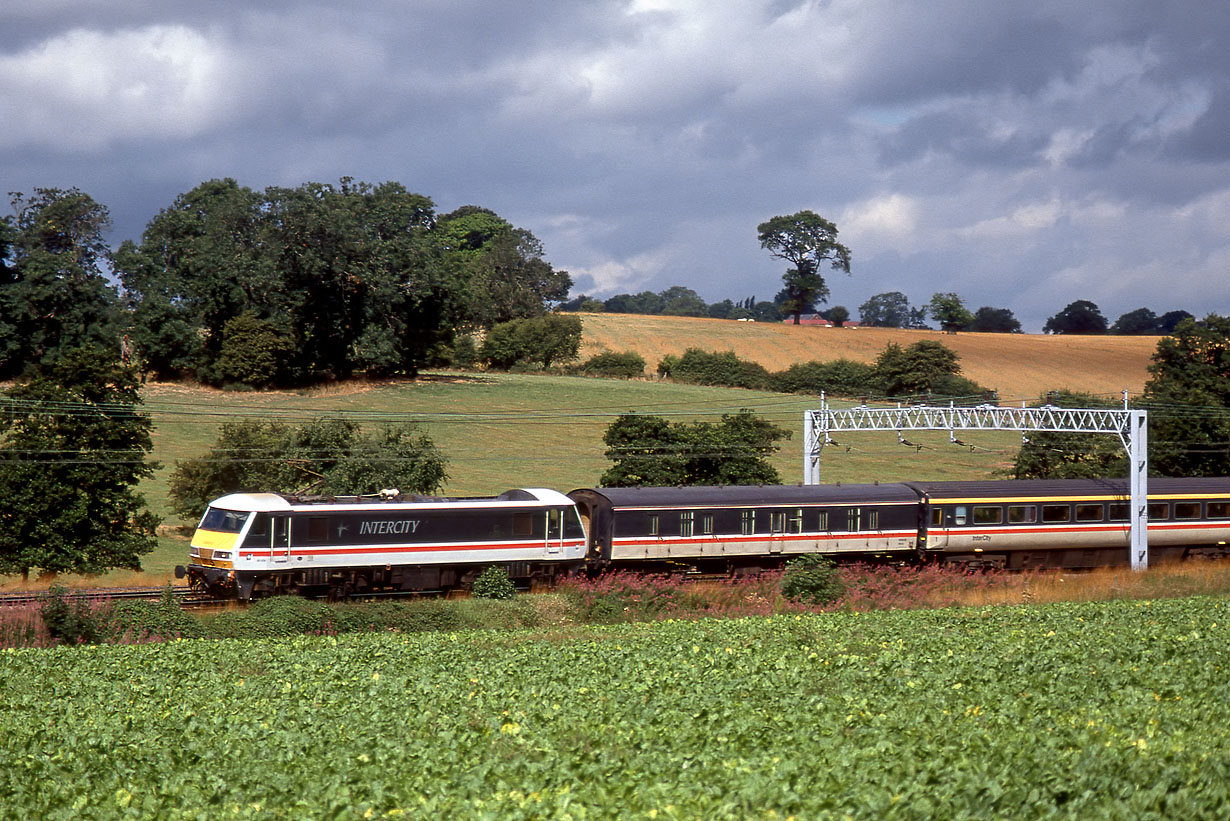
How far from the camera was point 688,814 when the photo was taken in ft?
29.8

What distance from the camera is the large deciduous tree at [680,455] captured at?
4828 cm

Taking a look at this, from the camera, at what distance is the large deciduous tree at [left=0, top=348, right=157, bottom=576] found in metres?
38.2

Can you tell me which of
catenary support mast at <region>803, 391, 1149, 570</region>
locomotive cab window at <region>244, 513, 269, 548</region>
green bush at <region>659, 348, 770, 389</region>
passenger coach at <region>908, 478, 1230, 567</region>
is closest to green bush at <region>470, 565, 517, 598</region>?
locomotive cab window at <region>244, 513, 269, 548</region>

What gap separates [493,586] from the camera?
3094cm

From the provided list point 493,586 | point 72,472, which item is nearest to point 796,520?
point 493,586

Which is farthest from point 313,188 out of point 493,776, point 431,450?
point 493,776

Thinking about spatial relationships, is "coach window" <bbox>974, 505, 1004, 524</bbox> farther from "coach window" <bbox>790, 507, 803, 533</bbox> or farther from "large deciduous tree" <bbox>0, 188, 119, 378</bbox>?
"large deciduous tree" <bbox>0, 188, 119, 378</bbox>

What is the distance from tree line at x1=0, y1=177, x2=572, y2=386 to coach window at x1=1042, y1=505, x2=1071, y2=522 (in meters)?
51.5

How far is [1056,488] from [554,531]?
1802cm

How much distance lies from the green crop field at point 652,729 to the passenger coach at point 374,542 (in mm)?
9399

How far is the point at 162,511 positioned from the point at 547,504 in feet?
91.1

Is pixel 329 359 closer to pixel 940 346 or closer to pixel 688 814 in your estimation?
pixel 940 346

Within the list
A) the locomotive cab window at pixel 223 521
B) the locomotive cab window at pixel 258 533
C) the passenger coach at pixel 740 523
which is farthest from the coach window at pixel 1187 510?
the locomotive cab window at pixel 223 521

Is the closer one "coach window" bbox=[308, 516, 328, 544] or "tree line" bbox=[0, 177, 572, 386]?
"coach window" bbox=[308, 516, 328, 544]
